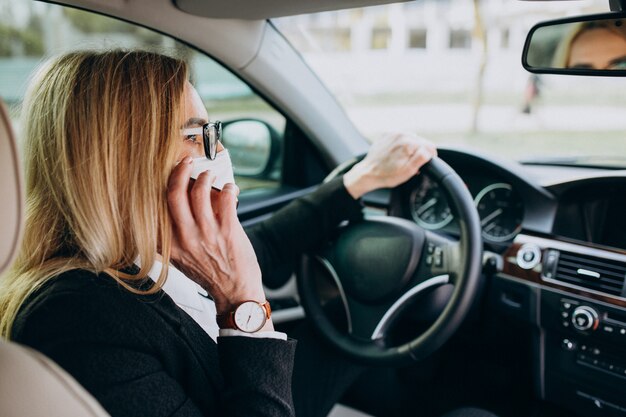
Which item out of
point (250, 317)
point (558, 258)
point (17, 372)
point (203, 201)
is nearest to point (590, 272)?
point (558, 258)

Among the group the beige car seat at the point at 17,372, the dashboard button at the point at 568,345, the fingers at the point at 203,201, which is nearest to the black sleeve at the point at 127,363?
the beige car seat at the point at 17,372

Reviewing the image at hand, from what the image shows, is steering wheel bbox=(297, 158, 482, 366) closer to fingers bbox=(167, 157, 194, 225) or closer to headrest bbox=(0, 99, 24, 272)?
fingers bbox=(167, 157, 194, 225)

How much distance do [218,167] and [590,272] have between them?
1.34m

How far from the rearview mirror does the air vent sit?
0.65m

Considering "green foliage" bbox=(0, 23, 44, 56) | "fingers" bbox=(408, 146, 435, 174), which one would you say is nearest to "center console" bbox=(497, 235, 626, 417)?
"fingers" bbox=(408, 146, 435, 174)

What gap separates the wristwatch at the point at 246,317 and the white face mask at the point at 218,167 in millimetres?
275

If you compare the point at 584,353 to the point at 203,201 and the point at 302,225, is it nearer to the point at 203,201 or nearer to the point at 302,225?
the point at 302,225

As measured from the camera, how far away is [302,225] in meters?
2.26

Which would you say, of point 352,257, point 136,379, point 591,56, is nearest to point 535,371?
point 352,257

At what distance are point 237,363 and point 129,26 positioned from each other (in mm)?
1393

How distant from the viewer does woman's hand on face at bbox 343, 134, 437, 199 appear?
209cm

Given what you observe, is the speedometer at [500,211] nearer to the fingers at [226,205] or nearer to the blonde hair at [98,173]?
the fingers at [226,205]

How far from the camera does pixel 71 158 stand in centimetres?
127

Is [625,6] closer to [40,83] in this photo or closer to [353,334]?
[353,334]
